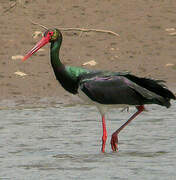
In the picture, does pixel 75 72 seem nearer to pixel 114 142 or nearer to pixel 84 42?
pixel 114 142

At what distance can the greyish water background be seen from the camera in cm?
692

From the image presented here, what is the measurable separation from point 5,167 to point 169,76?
557 centimetres

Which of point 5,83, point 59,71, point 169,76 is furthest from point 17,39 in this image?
point 59,71

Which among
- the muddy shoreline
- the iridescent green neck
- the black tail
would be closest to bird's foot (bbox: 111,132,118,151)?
the black tail

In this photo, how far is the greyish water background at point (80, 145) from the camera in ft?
22.7

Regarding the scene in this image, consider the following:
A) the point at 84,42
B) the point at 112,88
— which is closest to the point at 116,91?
the point at 112,88

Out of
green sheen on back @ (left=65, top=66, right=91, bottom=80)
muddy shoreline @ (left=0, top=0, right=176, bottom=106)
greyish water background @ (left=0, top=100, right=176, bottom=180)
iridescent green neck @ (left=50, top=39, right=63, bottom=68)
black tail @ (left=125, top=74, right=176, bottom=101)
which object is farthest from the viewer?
muddy shoreline @ (left=0, top=0, right=176, bottom=106)

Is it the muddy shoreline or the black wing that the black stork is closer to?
the black wing

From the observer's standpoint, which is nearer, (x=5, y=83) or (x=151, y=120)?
(x=151, y=120)

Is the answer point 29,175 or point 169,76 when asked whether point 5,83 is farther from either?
point 29,175

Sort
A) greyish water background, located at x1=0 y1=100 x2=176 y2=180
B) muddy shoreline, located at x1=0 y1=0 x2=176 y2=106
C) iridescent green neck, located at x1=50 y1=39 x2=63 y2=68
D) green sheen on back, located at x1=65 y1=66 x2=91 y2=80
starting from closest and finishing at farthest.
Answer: greyish water background, located at x1=0 y1=100 x2=176 y2=180
green sheen on back, located at x1=65 y1=66 x2=91 y2=80
iridescent green neck, located at x1=50 y1=39 x2=63 y2=68
muddy shoreline, located at x1=0 y1=0 x2=176 y2=106

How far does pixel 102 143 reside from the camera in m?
8.23

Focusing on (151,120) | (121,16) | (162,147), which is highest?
(162,147)

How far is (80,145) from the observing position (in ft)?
27.0
